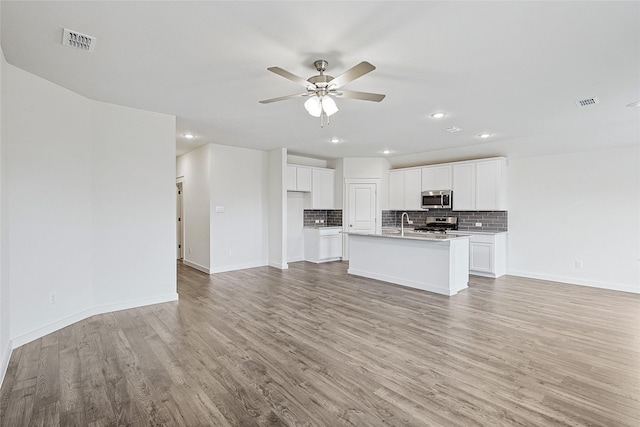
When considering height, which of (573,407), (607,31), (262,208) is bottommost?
(573,407)

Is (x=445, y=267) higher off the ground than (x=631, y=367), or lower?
higher

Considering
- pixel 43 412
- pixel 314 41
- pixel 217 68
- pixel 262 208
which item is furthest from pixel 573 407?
pixel 262 208

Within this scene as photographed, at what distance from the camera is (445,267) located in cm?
480

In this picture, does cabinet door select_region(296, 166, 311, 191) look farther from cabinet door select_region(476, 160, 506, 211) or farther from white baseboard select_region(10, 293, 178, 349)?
white baseboard select_region(10, 293, 178, 349)

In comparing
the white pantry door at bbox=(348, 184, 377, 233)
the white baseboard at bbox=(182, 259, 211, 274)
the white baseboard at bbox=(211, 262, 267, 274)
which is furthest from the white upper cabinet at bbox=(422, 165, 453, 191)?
the white baseboard at bbox=(182, 259, 211, 274)

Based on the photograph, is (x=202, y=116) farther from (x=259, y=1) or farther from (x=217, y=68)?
(x=259, y=1)

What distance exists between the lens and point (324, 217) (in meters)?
8.51

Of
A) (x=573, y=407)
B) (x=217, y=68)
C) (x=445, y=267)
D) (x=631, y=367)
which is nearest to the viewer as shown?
(x=573, y=407)

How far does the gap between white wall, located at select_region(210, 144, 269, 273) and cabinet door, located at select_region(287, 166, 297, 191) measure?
0.52m

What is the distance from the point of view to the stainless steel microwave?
6.92 m

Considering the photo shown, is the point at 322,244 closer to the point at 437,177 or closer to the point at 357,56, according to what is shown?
the point at 437,177

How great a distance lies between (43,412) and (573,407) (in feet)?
11.6

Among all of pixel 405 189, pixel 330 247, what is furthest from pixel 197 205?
pixel 405 189

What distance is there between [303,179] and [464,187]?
144 inches
